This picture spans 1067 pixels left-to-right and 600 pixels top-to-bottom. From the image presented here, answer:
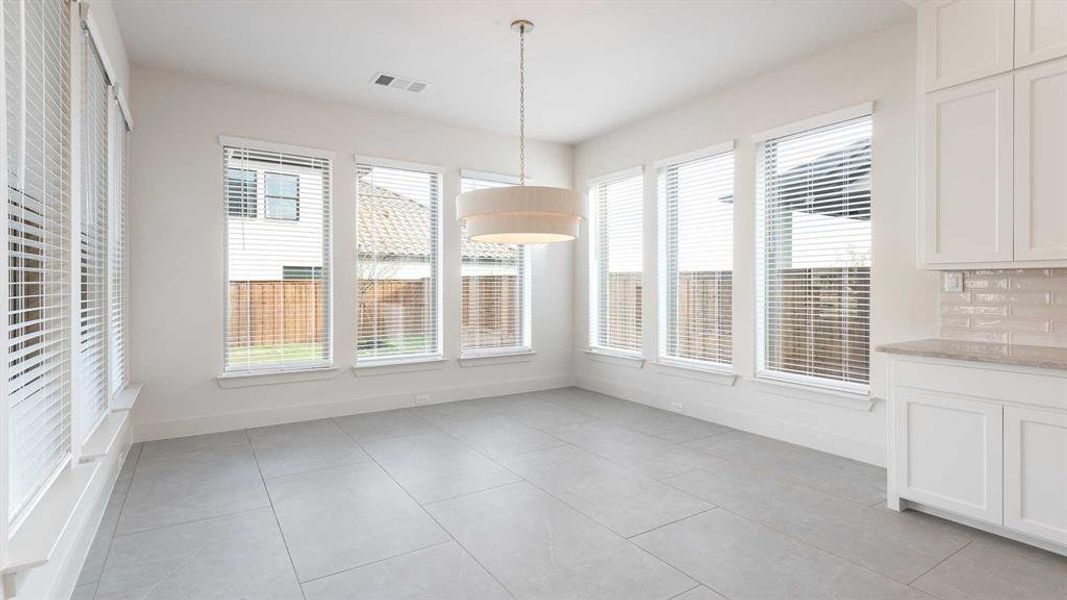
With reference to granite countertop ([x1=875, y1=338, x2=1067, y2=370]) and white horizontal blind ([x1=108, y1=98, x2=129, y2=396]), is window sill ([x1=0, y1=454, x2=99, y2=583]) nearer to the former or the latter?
white horizontal blind ([x1=108, y1=98, x2=129, y2=396])

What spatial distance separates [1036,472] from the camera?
2.53m

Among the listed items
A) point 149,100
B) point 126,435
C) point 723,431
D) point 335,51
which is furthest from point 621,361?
point 149,100

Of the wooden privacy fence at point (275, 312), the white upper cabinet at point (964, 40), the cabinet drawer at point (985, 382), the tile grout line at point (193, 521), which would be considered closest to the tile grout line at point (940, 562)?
the cabinet drawer at point (985, 382)

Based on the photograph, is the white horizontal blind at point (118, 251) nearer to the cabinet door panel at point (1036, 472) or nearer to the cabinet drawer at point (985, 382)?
the cabinet drawer at point (985, 382)

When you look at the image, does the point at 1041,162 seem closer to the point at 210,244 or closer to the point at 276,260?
the point at 276,260

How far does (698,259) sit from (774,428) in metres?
1.66

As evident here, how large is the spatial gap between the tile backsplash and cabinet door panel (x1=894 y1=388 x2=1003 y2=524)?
0.81 meters

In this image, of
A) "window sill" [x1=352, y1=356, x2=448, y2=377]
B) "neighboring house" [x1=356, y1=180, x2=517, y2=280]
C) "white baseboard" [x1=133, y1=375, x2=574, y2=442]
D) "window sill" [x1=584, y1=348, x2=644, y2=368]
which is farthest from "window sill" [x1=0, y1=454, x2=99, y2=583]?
"window sill" [x1=584, y1=348, x2=644, y2=368]

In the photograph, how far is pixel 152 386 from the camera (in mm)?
4465

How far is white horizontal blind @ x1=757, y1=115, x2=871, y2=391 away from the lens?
156 inches

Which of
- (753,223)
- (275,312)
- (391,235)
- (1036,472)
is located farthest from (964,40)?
(275,312)

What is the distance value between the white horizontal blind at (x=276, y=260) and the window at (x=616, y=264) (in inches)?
118

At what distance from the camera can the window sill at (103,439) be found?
2494 millimetres

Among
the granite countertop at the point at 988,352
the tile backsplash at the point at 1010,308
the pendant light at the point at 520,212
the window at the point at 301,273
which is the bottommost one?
the granite countertop at the point at 988,352
